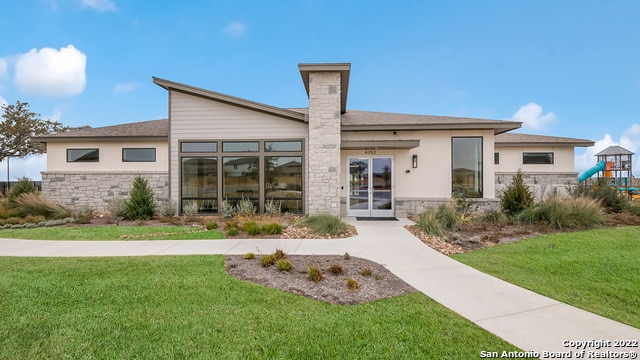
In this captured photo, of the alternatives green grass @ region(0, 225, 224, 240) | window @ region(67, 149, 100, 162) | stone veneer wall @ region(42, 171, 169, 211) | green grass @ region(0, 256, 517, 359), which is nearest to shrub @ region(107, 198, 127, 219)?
green grass @ region(0, 225, 224, 240)

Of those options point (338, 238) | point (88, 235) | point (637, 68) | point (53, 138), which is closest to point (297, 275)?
point (338, 238)

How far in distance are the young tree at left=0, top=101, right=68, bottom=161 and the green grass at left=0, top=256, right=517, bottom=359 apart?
2742 cm

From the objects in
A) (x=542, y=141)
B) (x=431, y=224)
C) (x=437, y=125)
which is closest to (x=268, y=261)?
(x=431, y=224)

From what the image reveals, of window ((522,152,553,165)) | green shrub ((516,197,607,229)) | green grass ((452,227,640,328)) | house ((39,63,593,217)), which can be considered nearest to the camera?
green grass ((452,227,640,328))

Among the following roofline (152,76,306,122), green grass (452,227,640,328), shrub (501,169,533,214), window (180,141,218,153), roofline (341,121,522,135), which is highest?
roofline (152,76,306,122)

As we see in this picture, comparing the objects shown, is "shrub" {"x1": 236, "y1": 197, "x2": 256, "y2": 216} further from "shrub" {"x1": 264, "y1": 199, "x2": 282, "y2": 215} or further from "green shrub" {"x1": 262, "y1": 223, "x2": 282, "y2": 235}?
"green shrub" {"x1": 262, "y1": 223, "x2": 282, "y2": 235}

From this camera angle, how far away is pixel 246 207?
34.4 ft

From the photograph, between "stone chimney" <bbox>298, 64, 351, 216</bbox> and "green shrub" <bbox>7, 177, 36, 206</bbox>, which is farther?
"green shrub" <bbox>7, 177, 36, 206</bbox>

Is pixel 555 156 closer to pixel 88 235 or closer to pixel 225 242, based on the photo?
pixel 225 242

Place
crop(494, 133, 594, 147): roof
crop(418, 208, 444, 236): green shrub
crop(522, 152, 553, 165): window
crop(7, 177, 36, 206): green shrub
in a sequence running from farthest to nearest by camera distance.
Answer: crop(522, 152, 553, 165): window, crop(494, 133, 594, 147): roof, crop(7, 177, 36, 206): green shrub, crop(418, 208, 444, 236): green shrub

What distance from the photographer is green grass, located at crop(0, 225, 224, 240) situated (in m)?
7.49

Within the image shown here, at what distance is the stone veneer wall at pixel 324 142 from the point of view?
10.0 meters

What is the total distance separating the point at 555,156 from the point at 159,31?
2185 cm

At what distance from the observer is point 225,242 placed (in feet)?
22.5
